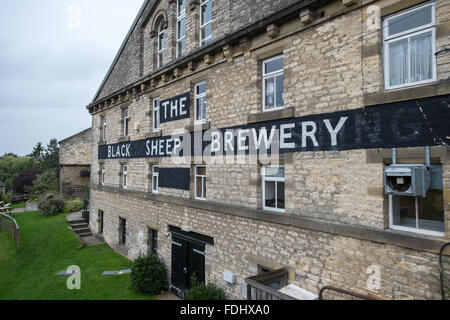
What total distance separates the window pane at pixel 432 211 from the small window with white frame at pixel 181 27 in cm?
993

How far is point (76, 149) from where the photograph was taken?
1159 inches

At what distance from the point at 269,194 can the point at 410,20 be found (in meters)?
4.87

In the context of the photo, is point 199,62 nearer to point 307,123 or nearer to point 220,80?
point 220,80

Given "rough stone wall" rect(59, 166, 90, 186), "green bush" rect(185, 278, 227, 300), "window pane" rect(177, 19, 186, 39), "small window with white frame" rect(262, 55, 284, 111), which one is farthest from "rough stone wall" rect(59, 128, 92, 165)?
"small window with white frame" rect(262, 55, 284, 111)

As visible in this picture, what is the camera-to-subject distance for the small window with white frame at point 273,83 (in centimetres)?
745

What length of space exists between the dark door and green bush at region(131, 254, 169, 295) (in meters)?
0.46

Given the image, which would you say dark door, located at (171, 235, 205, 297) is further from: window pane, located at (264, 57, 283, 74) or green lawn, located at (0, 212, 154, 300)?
window pane, located at (264, 57, 283, 74)

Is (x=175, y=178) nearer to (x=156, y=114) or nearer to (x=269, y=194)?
(x=156, y=114)

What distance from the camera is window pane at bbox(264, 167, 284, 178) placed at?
7281mm

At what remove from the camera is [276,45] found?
735 centimetres

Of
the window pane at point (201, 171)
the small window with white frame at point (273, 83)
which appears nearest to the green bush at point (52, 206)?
the window pane at point (201, 171)

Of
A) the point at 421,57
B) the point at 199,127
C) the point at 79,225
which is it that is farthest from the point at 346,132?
the point at 79,225
